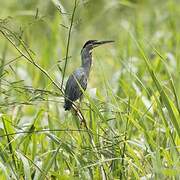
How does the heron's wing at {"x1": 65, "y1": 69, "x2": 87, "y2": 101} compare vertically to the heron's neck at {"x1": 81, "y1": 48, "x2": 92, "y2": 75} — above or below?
below

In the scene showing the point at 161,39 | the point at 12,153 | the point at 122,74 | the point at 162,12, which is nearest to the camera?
the point at 12,153

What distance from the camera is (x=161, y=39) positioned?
7375mm

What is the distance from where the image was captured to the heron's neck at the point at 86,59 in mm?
4092

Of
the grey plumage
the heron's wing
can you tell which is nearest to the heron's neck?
the grey plumage

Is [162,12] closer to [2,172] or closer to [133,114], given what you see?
[133,114]

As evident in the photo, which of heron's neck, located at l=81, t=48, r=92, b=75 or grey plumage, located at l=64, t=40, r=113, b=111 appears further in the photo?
heron's neck, located at l=81, t=48, r=92, b=75

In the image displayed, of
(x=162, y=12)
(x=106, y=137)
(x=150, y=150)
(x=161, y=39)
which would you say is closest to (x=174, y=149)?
(x=150, y=150)

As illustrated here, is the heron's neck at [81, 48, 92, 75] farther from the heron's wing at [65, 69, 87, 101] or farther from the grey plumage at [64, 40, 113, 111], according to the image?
the heron's wing at [65, 69, 87, 101]

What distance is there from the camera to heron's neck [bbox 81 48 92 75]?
4092mm

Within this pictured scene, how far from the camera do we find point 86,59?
13.6ft

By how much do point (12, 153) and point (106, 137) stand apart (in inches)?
19.0

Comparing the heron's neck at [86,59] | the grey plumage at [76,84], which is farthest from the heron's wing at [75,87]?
the heron's neck at [86,59]

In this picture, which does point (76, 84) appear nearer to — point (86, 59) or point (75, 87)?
point (75, 87)

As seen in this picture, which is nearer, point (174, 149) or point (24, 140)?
point (174, 149)
